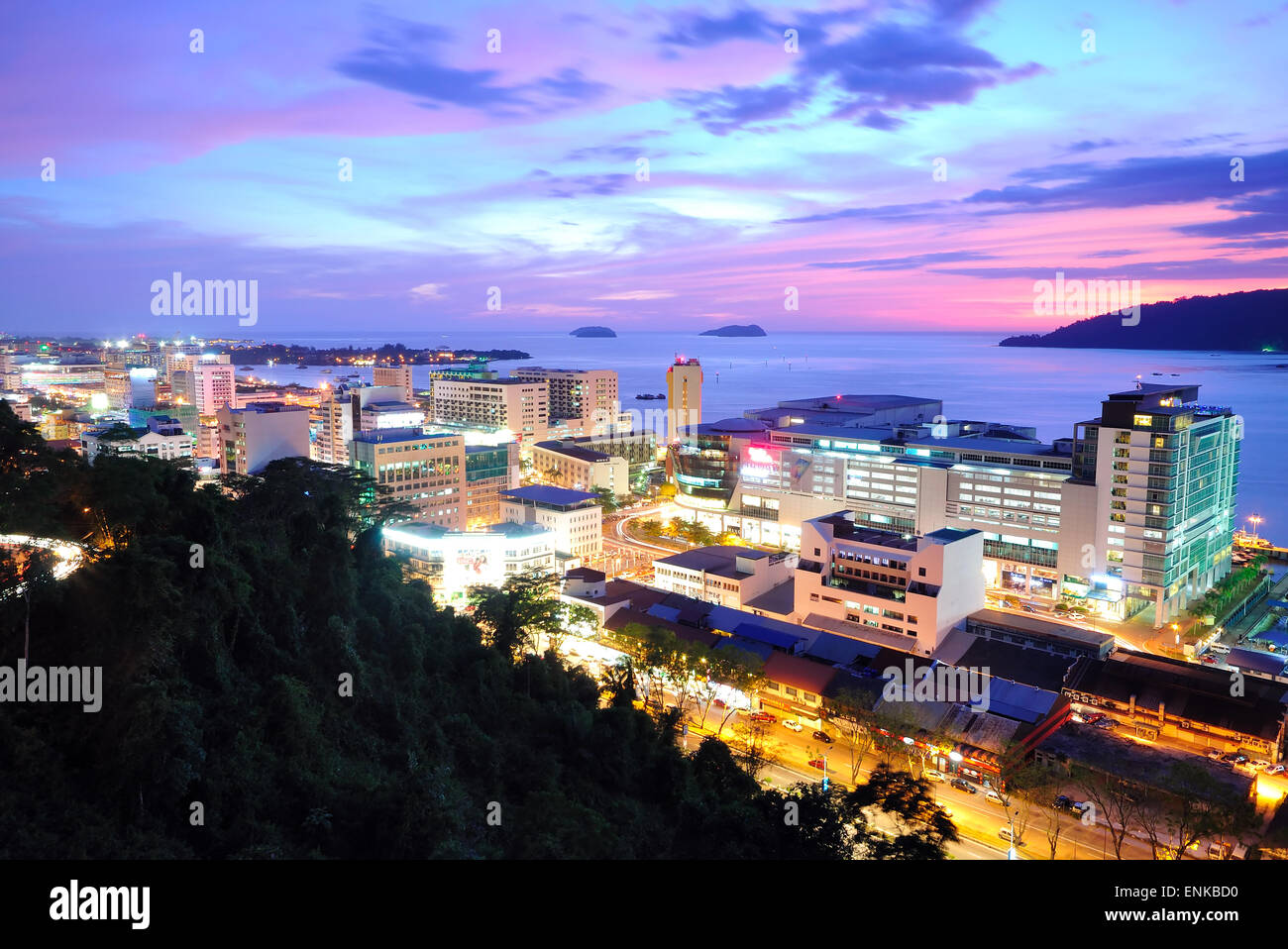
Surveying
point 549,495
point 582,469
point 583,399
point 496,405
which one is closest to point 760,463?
point 549,495

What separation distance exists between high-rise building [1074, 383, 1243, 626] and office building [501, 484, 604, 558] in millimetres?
15767

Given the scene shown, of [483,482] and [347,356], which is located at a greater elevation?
[347,356]

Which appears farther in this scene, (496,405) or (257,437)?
(496,405)

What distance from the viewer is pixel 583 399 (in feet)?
178

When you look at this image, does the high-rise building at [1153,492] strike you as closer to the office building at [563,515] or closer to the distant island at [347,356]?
the office building at [563,515]

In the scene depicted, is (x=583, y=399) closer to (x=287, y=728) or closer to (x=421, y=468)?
(x=421, y=468)

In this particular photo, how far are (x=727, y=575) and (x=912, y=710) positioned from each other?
334 inches

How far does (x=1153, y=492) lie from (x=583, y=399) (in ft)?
122

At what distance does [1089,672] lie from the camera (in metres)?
16.6

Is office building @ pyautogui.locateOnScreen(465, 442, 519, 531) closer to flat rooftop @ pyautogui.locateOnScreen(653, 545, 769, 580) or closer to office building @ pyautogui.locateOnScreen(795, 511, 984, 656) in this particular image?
flat rooftop @ pyautogui.locateOnScreen(653, 545, 769, 580)

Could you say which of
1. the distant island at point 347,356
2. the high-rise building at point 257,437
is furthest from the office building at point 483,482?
the distant island at point 347,356

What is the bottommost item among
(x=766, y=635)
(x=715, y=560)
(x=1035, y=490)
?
(x=766, y=635)
